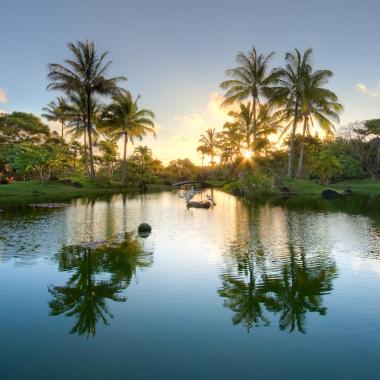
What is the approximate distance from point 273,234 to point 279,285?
831cm

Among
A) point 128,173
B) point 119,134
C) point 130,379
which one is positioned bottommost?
point 130,379

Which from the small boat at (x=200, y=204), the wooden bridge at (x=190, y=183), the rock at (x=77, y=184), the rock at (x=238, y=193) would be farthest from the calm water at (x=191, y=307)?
the wooden bridge at (x=190, y=183)

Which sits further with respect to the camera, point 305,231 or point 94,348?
point 305,231

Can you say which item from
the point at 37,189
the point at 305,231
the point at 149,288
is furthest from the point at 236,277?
A: the point at 37,189

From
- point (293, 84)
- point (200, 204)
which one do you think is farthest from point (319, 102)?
point (200, 204)

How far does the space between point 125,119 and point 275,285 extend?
5276cm

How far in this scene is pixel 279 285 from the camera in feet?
36.5

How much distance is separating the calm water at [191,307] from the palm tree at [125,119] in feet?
142

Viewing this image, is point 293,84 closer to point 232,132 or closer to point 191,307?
point 232,132

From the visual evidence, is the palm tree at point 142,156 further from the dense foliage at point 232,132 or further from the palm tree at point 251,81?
the palm tree at point 251,81

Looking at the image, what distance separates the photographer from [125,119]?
196 ft

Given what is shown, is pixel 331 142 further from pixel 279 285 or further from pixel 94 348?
pixel 94 348

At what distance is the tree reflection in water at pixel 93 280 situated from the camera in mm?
8922

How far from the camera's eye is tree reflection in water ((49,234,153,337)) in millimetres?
8922
